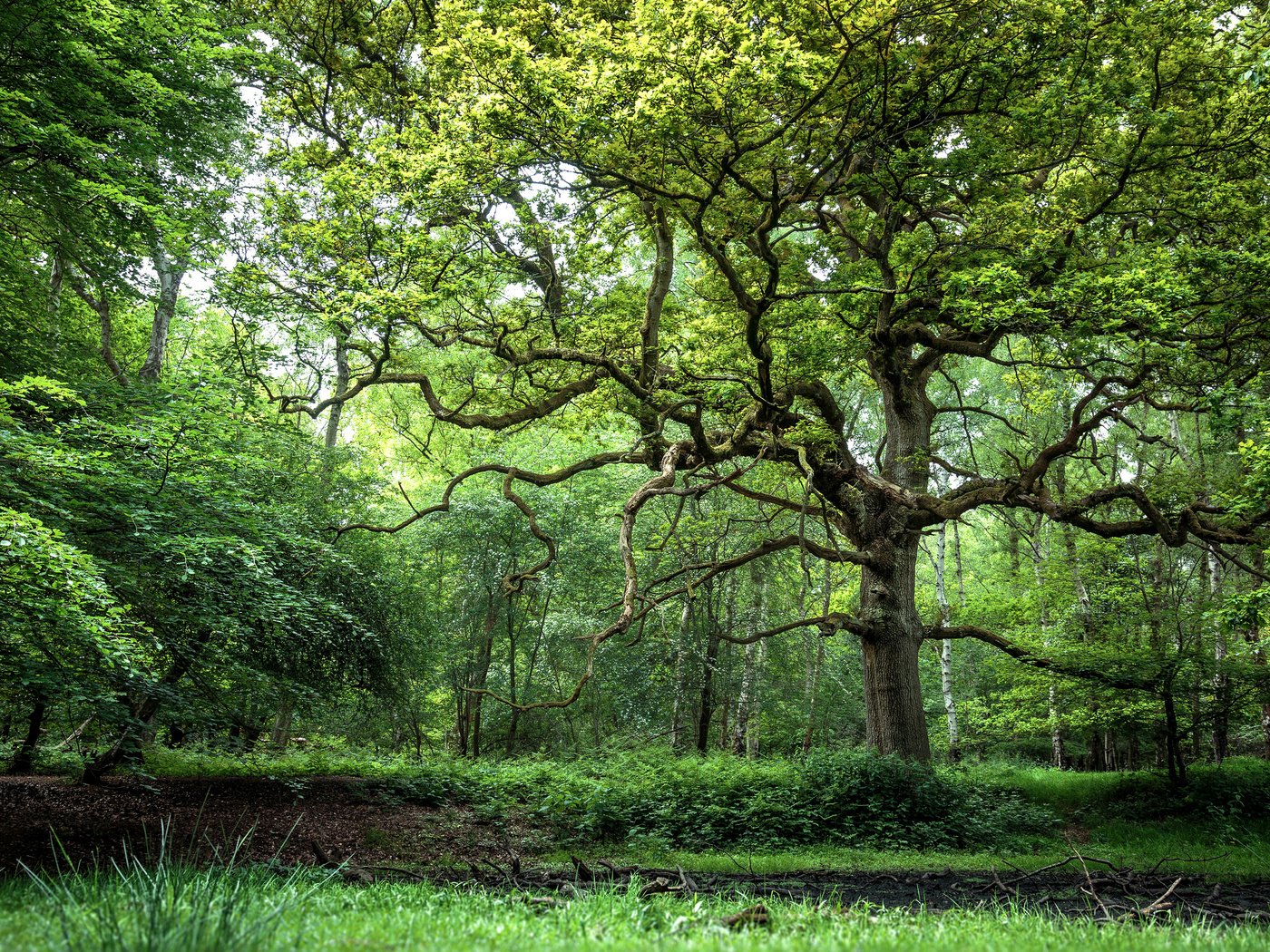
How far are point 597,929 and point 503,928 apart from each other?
1.31 ft

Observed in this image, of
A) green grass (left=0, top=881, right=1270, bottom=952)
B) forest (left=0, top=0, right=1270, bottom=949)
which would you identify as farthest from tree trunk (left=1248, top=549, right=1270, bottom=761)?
green grass (left=0, top=881, right=1270, bottom=952)

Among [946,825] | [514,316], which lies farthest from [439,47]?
[946,825]

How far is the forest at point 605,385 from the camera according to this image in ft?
21.1

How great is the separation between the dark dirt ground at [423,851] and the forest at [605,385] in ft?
0.45

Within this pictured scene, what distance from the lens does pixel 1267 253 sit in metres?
7.66

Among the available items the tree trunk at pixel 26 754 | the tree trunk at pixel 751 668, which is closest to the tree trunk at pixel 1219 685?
the tree trunk at pixel 751 668

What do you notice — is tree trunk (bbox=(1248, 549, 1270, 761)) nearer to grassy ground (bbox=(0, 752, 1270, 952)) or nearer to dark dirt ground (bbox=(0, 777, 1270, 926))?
grassy ground (bbox=(0, 752, 1270, 952))

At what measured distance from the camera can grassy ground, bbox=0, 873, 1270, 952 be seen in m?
2.42

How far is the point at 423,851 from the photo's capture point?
10.1 meters

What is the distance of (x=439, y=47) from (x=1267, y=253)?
939 cm

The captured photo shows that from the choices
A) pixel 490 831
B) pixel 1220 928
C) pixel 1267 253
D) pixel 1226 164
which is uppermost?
pixel 1226 164

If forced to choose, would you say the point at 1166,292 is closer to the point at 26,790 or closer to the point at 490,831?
the point at 490,831

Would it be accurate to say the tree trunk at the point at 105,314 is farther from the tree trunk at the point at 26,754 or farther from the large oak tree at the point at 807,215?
the tree trunk at the point at 26,754

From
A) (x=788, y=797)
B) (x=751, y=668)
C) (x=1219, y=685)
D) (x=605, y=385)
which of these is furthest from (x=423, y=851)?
(x=1219, y=685)
